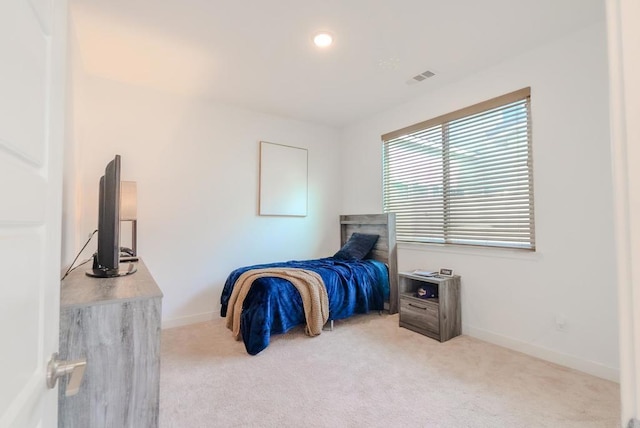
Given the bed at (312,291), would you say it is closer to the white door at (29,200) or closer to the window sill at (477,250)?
the window sill at (477,250)

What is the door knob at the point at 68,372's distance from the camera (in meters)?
0.61

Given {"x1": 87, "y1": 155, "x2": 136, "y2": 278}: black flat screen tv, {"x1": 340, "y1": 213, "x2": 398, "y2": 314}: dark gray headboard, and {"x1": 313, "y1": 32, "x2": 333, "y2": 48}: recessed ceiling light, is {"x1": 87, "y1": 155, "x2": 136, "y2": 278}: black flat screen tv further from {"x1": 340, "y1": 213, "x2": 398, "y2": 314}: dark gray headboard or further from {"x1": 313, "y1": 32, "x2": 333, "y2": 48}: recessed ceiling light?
{"x1": 340, "y1": 213, "x2": 398, "y2": 314}: dark gray headboard

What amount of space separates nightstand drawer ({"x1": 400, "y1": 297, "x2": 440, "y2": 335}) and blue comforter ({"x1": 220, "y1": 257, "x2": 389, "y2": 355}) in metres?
0.40

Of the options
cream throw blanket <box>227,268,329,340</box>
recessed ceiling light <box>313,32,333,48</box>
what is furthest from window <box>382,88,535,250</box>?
recessed ceiling light <box>313,32,333,48</box>

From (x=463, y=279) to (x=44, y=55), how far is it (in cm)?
332

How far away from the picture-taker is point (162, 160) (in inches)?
129

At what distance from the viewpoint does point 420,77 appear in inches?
119

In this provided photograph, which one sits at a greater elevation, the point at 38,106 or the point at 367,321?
the point at 38,106

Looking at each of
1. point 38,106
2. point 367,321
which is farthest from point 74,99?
point 367,321

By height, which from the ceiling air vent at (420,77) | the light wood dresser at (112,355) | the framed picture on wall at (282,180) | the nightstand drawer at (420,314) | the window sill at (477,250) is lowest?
the nightstand drawer at (420,314)

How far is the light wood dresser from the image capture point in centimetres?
110

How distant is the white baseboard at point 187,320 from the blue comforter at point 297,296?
9.4 inches

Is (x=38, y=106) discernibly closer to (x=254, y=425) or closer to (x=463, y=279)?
(x=254, y=425)

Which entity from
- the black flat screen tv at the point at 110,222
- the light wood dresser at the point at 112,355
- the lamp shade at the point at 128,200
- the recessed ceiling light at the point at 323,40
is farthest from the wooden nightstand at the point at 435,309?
the lamp shade at the point at 128,200
